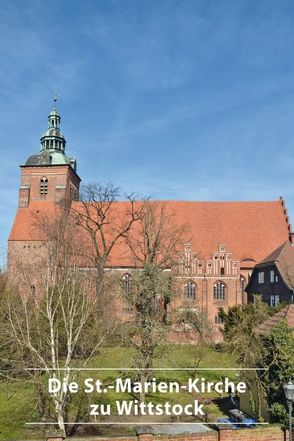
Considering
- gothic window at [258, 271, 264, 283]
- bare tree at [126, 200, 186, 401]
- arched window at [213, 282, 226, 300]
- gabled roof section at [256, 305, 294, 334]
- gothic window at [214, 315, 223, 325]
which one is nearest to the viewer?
gabled roof section at [256, 305, 294, 334]

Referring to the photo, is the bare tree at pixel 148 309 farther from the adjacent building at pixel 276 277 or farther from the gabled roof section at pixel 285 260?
the gabled roof section at pixel 285 260

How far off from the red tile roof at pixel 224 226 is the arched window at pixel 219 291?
3.03m

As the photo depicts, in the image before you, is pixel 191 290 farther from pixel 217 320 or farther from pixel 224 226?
pixel 224 226

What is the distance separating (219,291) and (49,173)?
Result: 2114 cm

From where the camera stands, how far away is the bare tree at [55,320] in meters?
14.6

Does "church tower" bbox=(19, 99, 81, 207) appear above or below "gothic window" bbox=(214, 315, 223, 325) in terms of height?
above

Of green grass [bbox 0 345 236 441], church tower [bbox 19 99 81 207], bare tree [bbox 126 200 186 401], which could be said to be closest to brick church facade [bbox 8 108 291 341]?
church tower [bbox 19 99 81 207]

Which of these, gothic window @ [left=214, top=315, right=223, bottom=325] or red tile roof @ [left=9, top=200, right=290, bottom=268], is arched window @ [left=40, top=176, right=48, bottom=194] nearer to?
red tile roof @ [left=9, top=200, right=290, bottom=268]

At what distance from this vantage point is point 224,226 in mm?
46438

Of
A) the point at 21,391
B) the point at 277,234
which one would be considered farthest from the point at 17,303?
the point at 277,234

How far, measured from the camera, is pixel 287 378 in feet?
49.3

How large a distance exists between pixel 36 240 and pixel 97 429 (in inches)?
1155

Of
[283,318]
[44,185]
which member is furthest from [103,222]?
[283,318]

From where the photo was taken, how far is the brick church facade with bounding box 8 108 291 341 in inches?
1667
